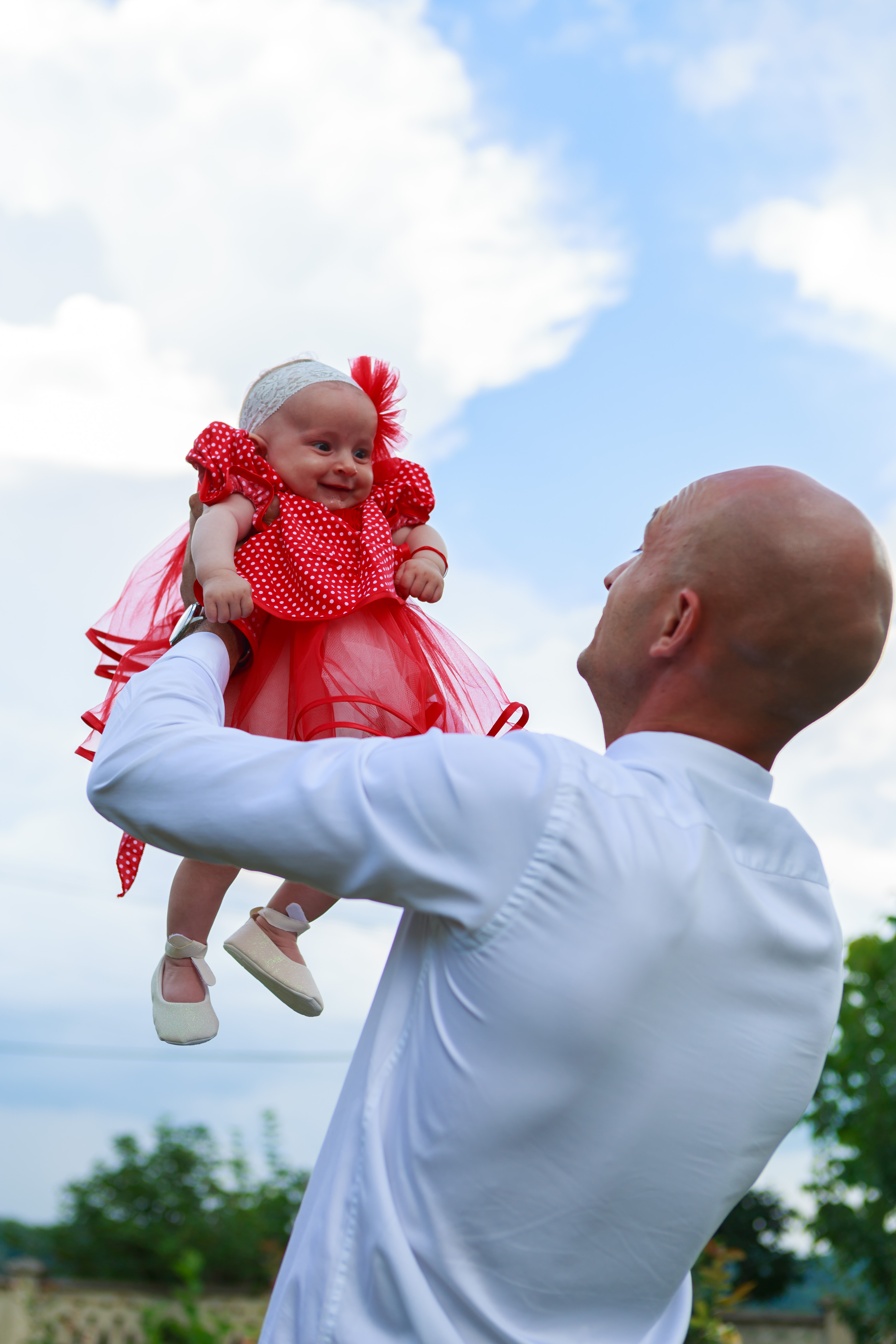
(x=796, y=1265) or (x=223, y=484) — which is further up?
(x=223, y=484)

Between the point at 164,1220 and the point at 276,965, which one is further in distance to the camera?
the point at 164,1220

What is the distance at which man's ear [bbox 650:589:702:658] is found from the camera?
1655mm

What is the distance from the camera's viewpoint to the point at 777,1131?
164cm

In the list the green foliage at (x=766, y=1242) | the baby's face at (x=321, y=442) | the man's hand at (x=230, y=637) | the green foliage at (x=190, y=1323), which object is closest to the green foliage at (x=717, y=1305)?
the green foliage at (x=190, y=1323)

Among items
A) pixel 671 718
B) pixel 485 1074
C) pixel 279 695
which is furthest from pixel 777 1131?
pixel 279 695

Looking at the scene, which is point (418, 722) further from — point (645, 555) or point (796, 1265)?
point (796, 1265)

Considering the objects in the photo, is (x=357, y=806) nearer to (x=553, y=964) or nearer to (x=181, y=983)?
(x=553, y=964)

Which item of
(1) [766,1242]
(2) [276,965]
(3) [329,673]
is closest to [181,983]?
(2) [276,965]

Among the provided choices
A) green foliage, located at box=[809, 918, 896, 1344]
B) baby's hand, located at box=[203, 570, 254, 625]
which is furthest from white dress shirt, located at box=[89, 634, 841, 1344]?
green foliage, located at box=[809, 918, 896, 1344]

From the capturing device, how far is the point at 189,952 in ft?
6.95

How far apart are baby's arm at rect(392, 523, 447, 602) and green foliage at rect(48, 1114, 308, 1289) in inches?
513

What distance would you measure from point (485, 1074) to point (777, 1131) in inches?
18.8

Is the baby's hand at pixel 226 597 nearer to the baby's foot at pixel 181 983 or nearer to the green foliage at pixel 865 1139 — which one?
the baby's foot at pixel 181 983

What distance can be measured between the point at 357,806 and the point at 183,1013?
833 millimetres
